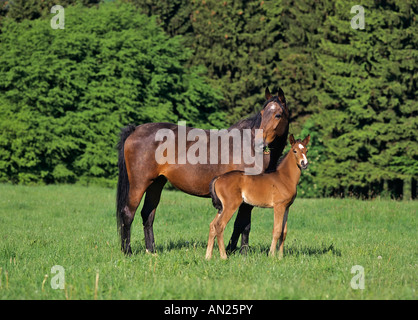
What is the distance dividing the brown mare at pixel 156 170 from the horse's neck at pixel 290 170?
44 cm

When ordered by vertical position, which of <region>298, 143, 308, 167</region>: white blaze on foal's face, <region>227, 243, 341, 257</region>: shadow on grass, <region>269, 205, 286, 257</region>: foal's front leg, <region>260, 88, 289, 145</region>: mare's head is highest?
<region>260, 88, 289, 145</region>: mare's head

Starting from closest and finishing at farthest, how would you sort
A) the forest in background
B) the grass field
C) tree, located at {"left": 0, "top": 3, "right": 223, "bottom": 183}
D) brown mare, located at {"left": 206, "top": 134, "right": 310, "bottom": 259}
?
the grass field
brown mare, located at {"left": 206, "top": 134, "right": 310, "bottom": 259}
the forest in background
tree, located at {"left": 0, "top": 3, "right": 223, "bottom": 183}

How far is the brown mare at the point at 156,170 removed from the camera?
31.0 ft

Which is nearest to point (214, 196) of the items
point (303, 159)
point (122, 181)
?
point (303, 159)

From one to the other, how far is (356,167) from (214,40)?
608 inches

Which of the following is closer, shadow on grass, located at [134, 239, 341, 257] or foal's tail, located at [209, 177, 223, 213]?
foal's tail, located at [209, 177, 223, 213]

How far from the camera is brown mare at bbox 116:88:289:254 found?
9438 mm

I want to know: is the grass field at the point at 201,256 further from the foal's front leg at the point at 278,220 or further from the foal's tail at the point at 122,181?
the foal's tail at the point at 122,181

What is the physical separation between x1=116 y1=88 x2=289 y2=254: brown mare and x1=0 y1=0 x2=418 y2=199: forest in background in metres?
21.3

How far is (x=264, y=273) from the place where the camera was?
743 centimetres

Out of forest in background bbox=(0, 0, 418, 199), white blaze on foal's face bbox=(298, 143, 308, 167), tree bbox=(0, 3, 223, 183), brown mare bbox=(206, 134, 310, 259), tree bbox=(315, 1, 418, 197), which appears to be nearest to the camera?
white blaze on foal's face bbox=(298, 143, 308, 167)

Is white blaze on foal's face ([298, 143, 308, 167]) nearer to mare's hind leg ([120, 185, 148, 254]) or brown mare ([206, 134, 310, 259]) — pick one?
brown mare ([206, 134, 310, 259])

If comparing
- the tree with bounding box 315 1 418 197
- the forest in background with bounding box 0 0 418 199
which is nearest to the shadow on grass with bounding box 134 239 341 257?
the forest in background with bounding box 0 0 418 199

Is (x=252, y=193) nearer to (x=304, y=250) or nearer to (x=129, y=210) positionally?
(x=304, y=250)
